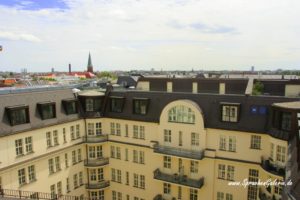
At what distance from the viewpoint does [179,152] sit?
3123 cm

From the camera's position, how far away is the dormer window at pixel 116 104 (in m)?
36.6

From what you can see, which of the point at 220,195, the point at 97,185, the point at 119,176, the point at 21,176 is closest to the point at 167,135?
the point at 220,195

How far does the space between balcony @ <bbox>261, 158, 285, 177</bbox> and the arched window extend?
29.1 ft

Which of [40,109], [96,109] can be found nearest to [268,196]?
[96,109]

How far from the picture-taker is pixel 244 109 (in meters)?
29.5

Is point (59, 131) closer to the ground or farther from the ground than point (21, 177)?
farther from the ground

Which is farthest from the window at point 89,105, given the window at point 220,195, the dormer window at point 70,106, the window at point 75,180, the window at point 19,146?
the window at point 220,195

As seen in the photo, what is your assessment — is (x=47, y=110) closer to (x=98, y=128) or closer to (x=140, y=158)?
(x=98, y=128)

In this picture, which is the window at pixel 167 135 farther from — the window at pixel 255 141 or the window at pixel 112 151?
the window at pixel 255 141

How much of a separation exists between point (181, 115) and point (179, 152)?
446 centimetres

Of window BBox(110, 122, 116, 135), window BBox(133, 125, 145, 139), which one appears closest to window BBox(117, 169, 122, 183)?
window BBox(110, 122, 116, 135)

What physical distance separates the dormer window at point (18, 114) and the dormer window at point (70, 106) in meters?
5.49

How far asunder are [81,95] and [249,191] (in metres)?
24.4

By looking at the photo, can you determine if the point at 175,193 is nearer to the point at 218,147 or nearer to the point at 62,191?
the point at 218,147
